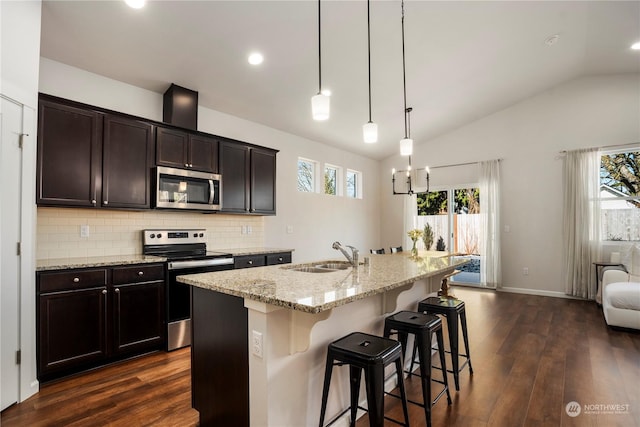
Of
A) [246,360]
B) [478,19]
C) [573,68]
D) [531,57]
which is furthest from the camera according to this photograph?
[573,68]

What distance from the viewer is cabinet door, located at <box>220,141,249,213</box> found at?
3.96m

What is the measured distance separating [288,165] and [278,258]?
1.79 meters

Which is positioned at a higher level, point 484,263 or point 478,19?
point 478,19

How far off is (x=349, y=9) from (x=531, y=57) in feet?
9.93

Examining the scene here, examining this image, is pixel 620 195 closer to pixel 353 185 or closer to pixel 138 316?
pixel 353 185

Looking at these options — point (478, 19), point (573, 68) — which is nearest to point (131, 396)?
point (478, 19)

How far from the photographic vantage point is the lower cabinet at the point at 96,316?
95.6 inches

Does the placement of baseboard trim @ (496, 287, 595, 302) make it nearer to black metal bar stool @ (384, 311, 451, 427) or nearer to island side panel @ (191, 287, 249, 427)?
black metal bar stool @ (384, 311, 451, 427)

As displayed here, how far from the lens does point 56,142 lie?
8.75 ft

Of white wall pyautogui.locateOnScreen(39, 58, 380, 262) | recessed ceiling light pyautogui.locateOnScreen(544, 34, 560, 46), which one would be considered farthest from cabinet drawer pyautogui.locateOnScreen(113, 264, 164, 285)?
recessed ceiling light pyautogui.locateOnScreen(544, 34, 560, 46)

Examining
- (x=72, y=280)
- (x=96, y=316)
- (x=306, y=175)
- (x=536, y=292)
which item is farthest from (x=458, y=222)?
(x=72, y=280)

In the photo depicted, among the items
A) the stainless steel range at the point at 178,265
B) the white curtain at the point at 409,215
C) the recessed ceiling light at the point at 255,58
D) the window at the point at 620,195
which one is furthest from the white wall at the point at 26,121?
the window at the point at 620,195

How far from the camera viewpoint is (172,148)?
346cm

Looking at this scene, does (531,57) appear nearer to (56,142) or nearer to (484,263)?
(484,263)
